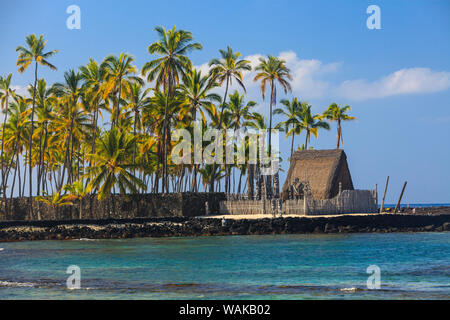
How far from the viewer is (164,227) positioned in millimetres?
42156

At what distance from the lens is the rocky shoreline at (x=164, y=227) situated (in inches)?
1633

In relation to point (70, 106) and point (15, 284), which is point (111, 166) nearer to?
point (70, 106)

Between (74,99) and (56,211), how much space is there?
37.8ft

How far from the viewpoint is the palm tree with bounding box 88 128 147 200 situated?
44469 millimetres

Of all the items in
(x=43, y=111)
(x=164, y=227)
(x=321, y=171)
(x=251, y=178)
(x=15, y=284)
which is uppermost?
(x=43, y=111)

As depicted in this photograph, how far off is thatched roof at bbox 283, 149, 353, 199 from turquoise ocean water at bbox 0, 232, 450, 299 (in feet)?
32.1

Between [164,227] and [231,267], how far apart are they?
18146mm

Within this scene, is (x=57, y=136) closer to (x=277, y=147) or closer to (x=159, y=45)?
(x=159, y=45)

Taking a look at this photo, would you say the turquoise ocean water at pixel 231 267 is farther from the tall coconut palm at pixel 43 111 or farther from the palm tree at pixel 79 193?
the tall coconut palm at pixel 43 111
